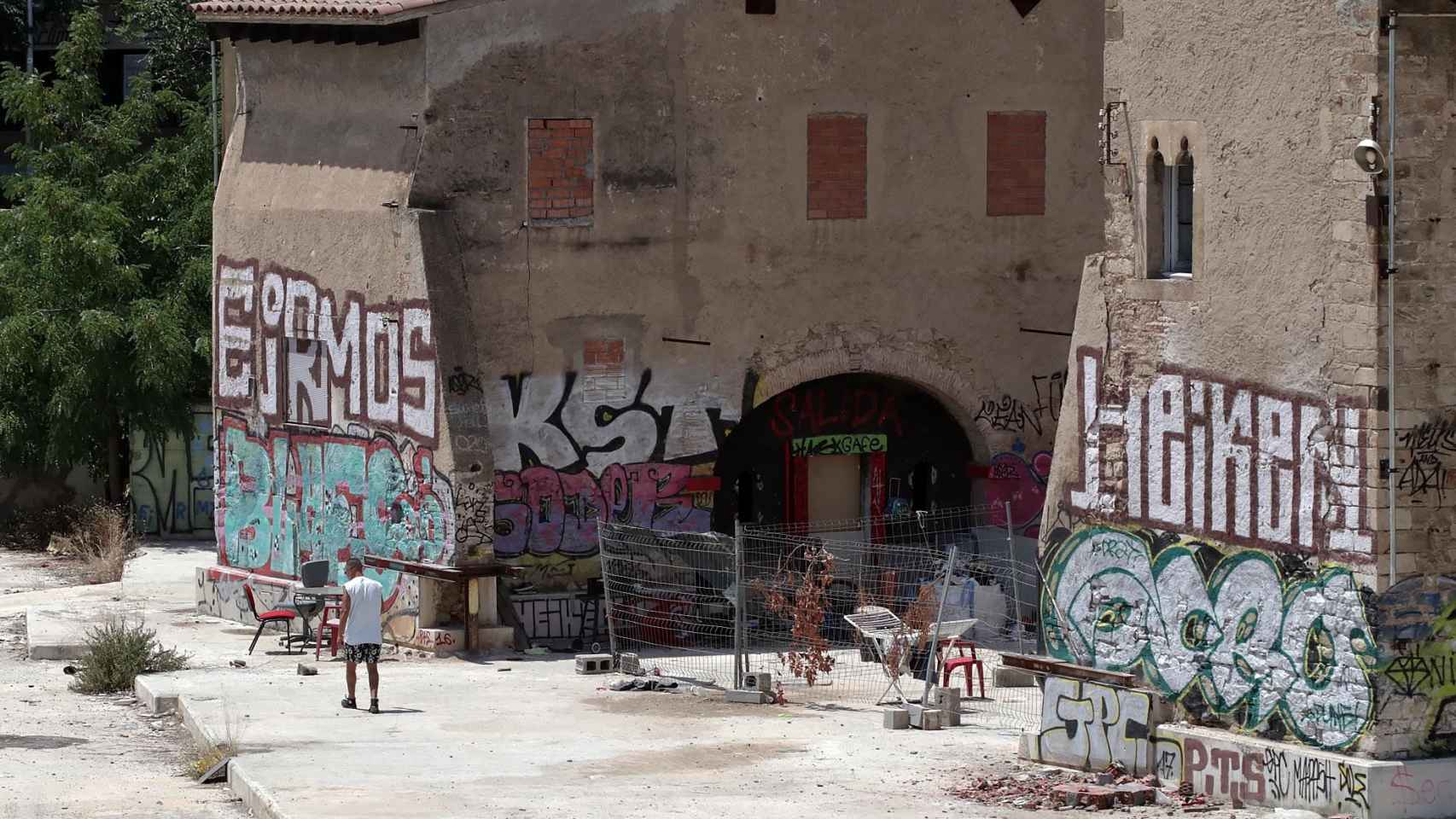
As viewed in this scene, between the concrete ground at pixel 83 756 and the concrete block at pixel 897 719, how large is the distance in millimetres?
5352

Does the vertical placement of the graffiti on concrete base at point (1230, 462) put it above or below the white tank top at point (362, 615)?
above

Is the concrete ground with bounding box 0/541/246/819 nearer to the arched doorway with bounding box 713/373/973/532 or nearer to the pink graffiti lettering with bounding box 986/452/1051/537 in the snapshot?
the arched doorway with bounding box 713/373/973/532

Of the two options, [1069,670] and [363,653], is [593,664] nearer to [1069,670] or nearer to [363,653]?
[363,653]

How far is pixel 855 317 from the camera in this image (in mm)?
24516

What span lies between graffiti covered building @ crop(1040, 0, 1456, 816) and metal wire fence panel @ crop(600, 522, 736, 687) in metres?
6.66

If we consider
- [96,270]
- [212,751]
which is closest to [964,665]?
[212,751]

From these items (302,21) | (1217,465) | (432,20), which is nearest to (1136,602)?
(1217,465)

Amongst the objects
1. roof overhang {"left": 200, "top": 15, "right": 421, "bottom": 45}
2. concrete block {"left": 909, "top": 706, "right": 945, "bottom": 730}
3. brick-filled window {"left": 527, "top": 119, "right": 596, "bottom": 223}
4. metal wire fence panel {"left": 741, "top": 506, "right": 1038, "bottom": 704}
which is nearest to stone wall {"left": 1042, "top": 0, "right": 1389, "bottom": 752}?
concrete block {"left": 909, "top": 706, "right": 945, "bottom": 730}

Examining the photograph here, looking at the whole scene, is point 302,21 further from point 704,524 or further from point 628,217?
point 704,524

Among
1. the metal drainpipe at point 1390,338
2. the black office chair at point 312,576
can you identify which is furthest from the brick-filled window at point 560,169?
the metal drainpipe at point 1390,338

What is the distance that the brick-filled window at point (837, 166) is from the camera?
24250 millimetres

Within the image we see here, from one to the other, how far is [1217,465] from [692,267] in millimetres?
9106

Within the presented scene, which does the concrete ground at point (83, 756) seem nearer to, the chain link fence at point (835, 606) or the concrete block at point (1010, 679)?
the chain link fence at point (835, 606)

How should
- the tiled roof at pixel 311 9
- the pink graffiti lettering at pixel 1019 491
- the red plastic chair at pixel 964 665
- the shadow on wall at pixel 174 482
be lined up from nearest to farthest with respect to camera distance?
1. the red plastic chair at pixel 964 665
2. the tiled roof at pixel 311 9
3. the pink graffiti lettering at pixel 1019 491
4. the shadow on wall at pixel 174 482
